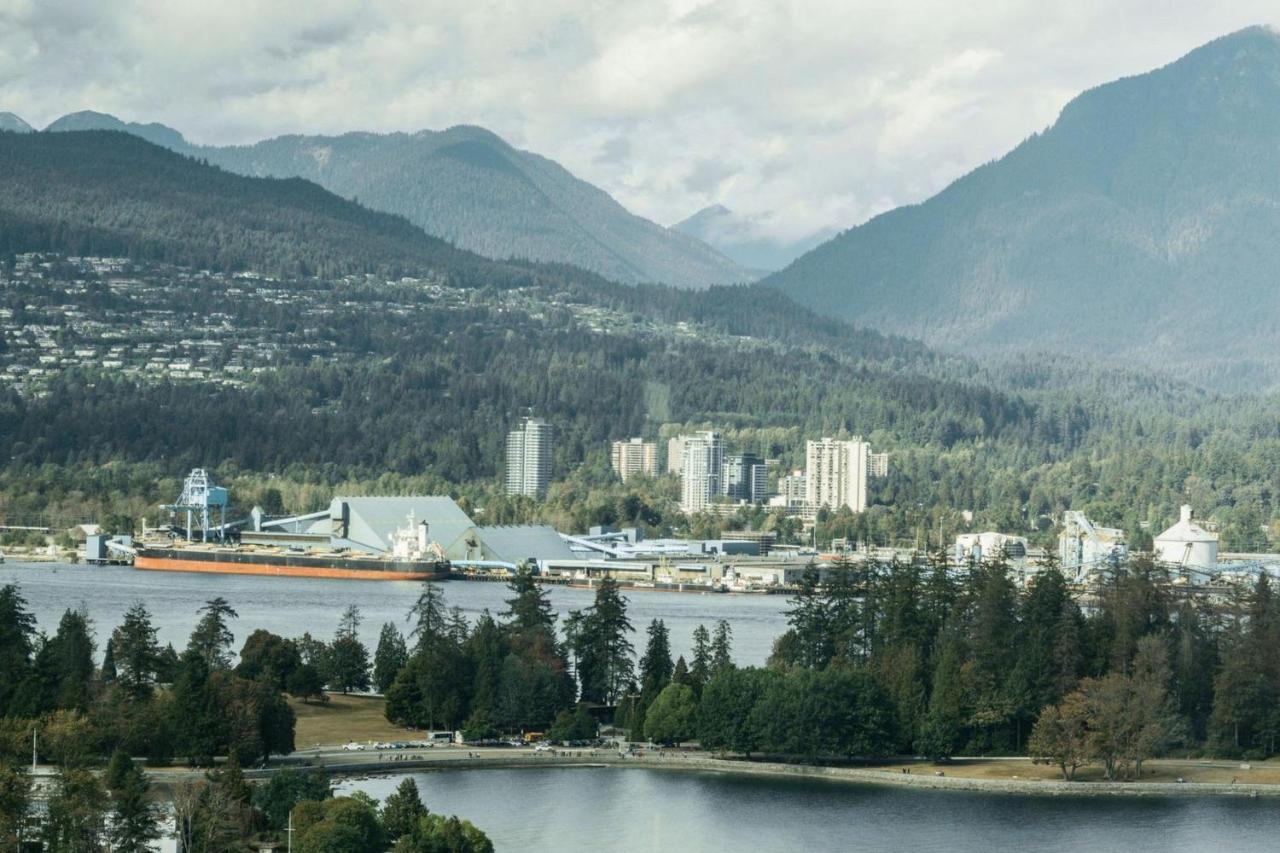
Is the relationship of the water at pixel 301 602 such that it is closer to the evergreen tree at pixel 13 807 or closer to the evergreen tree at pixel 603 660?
the evergreen tree at pixel 603 660

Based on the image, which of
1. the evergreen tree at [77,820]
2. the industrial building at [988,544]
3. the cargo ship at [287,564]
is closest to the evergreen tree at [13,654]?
the evergreen tree at [77,820]

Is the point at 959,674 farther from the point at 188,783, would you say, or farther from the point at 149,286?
the point at 149,286

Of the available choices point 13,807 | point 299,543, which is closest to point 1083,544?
point 299,543

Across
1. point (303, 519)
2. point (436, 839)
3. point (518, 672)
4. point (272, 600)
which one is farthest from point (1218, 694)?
point (303, 519)

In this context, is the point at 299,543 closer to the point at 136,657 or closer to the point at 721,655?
the point at 721,655

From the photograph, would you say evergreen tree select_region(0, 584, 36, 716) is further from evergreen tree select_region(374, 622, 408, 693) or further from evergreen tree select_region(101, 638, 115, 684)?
evergreen tree select_region(374, 622, 408, 693)

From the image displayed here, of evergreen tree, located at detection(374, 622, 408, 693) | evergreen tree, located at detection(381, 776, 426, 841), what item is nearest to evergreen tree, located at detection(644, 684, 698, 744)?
evergreen tree, located at detection(374, 622, 408, 693)
